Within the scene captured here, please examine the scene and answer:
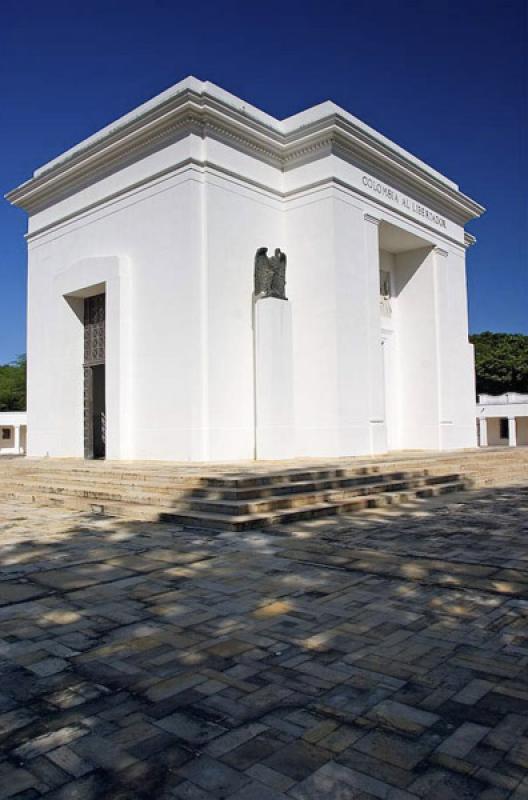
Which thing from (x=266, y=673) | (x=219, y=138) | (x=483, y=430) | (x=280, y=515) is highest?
(x=219, y=138)

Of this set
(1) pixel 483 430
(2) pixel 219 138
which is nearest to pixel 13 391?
(1) pixel 483 430

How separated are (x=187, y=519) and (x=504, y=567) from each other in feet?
12.0

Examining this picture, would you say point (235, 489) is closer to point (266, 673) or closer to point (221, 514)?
point (221, 514)

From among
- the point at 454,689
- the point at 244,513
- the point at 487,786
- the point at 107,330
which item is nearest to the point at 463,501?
the point at 244,513

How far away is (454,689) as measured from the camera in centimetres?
271

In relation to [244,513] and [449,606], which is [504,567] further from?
[244,513]

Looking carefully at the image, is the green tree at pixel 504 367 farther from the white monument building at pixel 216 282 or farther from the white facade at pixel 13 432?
the white facade at pixel 13 432

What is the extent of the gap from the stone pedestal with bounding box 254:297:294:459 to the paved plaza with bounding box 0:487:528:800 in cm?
699

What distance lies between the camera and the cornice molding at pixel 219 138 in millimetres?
12578

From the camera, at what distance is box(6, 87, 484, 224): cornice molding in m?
12.6

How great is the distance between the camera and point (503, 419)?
36.8 metres

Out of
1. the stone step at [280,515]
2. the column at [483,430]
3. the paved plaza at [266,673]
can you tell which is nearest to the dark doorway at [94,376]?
the stone step at [280,515]

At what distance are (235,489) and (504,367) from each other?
39577 mm

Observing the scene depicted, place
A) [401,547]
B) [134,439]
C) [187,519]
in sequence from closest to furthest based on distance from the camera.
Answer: [401,547], [187,519], [134,439]
